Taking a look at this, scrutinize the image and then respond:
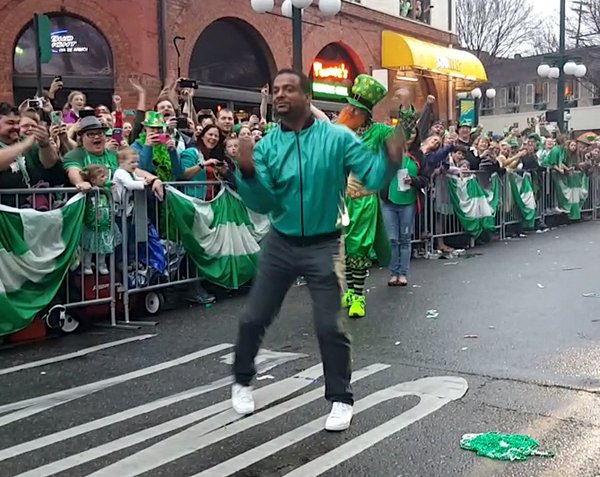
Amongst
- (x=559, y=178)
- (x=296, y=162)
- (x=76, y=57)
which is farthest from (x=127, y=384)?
(x=559, y=178)

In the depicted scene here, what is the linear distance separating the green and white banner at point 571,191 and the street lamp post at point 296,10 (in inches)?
240

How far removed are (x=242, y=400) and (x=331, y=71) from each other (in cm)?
1866

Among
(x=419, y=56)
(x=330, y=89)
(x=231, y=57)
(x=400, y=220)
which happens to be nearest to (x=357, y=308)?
(x=400, y=220)

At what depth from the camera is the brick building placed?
14922mm

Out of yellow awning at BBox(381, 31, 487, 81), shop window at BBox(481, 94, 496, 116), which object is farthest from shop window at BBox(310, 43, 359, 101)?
shop window at BBox(481, 94, 496, 116)

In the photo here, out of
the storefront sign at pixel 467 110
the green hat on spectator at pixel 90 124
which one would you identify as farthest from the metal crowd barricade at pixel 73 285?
the storefront sign at pixel 467 110

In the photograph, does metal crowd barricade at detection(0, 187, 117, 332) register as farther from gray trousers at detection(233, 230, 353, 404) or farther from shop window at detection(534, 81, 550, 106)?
shop window at detection(534, 81, 550, 106)

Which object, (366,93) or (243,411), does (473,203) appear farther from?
(243,411)

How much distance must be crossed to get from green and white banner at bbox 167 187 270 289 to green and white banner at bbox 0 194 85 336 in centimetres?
125

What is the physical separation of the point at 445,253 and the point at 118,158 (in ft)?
19.7

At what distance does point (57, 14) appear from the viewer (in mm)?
15102

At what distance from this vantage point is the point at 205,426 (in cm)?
437

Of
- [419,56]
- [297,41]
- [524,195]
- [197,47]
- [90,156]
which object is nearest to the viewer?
[90,156]

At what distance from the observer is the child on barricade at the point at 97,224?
7066 millimetres
